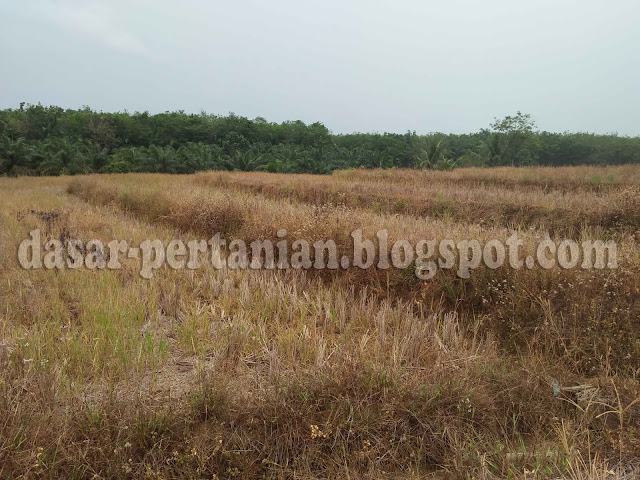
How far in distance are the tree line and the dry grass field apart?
69.9ft

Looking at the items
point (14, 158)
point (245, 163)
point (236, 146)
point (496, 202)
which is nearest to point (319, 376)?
point (496, 202)

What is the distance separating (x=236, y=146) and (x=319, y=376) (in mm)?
39364

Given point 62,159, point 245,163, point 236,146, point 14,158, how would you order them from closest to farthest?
point 14,158 < point 62,159 < point 245,163 < point 236,146

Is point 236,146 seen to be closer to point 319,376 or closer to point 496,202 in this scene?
point 496,202

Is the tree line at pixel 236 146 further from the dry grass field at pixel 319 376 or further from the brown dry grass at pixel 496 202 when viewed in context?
the dry grass field at pixel 319 376

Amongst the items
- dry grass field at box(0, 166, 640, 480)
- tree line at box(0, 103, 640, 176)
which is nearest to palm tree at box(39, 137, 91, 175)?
tree line at box(0, 103, 640, 176)

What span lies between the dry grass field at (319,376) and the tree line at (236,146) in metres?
21.3

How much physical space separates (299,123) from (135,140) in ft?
60.2

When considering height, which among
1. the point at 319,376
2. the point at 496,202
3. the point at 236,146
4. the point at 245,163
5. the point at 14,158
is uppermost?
the point at 236,146

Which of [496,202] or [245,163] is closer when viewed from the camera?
[496,202]

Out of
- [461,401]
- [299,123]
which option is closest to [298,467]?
[461,401]

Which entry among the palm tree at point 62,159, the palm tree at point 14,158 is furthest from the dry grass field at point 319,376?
the palm tree at point 14,158

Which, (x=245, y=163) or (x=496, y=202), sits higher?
(x=245, y=163)

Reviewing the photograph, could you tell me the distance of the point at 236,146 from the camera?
129 ft
